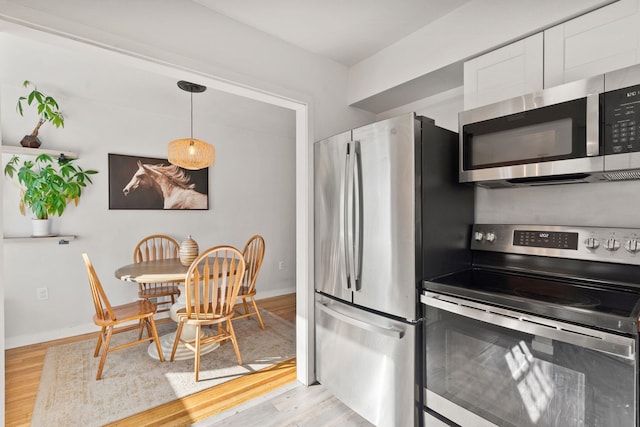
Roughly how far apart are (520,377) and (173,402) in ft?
6.55

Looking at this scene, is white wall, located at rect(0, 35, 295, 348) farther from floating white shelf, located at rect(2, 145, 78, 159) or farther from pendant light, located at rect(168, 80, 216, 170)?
pendant light, located at rect(168, 80, 216, 170)

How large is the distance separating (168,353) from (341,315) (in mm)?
1699

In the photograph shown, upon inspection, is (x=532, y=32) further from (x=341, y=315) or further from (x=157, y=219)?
(x=157, y=219)

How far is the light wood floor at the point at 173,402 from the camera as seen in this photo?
1.88 metres

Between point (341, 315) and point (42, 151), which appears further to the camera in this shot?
point (42, 151)

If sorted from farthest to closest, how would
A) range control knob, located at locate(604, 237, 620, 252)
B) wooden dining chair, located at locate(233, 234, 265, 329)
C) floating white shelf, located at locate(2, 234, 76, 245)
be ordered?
wooden dining chair, located at locate(233, 234, 265, 329) < floating white shelf, located at locate(2, 234, 76, 245) < range control knob, located at locate(604, 237, 620, 252)

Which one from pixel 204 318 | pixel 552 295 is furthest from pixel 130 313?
pixel 552 295

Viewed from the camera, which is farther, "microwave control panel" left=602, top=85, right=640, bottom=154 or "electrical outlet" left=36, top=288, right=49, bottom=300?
"electrical outlet" left=36, top=288, right=49, bottom=300

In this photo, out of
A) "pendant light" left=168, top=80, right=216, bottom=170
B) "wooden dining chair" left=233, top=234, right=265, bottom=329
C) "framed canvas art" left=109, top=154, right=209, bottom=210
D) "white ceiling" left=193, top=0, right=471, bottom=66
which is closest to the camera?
"white ceiling" left=193, top=0, right=471, bottom=66

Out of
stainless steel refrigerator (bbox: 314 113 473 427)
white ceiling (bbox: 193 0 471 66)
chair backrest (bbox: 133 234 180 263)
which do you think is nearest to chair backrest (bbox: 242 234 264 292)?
chair backrest (bbox: 133 234 180 263)

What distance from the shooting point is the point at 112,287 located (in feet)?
11.0

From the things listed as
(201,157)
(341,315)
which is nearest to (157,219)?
(201,157)

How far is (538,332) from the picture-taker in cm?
118

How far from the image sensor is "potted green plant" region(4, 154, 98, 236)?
2787mm
